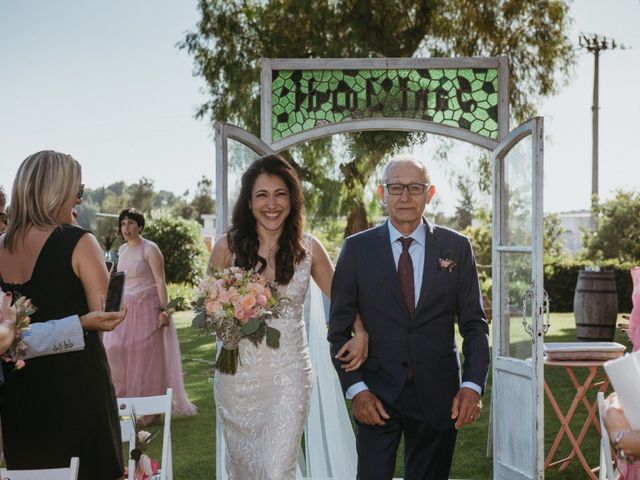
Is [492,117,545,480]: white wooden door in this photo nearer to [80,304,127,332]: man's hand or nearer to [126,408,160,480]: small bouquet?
[126,408,160,480]: small bouquet

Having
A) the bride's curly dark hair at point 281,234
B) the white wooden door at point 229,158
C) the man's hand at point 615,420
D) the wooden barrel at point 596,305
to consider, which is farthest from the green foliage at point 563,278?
the man's hand at point 615,420

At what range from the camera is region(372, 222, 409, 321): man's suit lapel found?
3.82 metres

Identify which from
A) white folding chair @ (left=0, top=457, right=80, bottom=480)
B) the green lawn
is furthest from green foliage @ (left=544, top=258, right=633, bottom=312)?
white folding chair @ (left=0, top=457, right=80, bottom=480)

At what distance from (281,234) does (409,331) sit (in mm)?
1049

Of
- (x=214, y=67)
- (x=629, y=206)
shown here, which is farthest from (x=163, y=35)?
(x=629, y=206)

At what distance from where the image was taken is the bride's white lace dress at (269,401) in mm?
4332

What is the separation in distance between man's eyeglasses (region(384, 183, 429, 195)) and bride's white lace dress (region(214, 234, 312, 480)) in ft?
2.70

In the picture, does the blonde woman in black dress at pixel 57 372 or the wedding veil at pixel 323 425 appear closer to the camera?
the blonde woman in black dress at pixel 57 372

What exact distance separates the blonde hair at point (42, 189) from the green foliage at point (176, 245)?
74.2 feet

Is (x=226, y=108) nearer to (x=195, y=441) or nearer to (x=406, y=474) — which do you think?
(x=195, y=441)

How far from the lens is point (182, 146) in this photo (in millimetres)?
47406

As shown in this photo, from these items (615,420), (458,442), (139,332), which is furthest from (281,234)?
(139,332)

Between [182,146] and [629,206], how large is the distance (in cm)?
2735

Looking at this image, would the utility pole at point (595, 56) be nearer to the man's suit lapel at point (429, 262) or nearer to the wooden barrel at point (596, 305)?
the wooden barrel at point (596, 305)
